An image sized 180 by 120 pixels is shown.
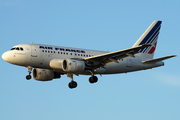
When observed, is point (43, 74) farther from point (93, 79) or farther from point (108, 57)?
point (108, 57)

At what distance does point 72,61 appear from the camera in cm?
4638

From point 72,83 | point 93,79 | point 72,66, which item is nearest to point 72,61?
point 72,66

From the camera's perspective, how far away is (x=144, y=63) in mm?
53281

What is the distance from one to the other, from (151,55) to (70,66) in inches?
617

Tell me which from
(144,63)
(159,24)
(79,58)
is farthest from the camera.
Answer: (159,24)

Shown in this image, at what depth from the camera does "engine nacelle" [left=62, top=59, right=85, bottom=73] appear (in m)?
46.0

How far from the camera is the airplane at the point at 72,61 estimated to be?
4581cm

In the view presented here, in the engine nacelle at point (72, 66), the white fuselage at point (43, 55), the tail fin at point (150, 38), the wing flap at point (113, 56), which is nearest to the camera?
the wing flap at point (113, 56)

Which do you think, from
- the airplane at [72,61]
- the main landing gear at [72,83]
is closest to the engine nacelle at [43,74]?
the airplane at [72,61]

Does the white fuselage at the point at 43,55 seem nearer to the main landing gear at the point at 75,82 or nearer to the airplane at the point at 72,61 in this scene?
the airplane at the point at 72,61

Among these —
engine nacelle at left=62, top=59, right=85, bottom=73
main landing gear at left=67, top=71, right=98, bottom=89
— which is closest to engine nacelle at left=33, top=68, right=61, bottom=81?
main landing gear at left=67, top=71, right=98, bottom=89

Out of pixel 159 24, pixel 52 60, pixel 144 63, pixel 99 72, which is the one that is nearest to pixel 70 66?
pixel 52 60

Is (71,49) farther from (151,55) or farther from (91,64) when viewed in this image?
(151,55)

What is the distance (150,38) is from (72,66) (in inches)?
668
